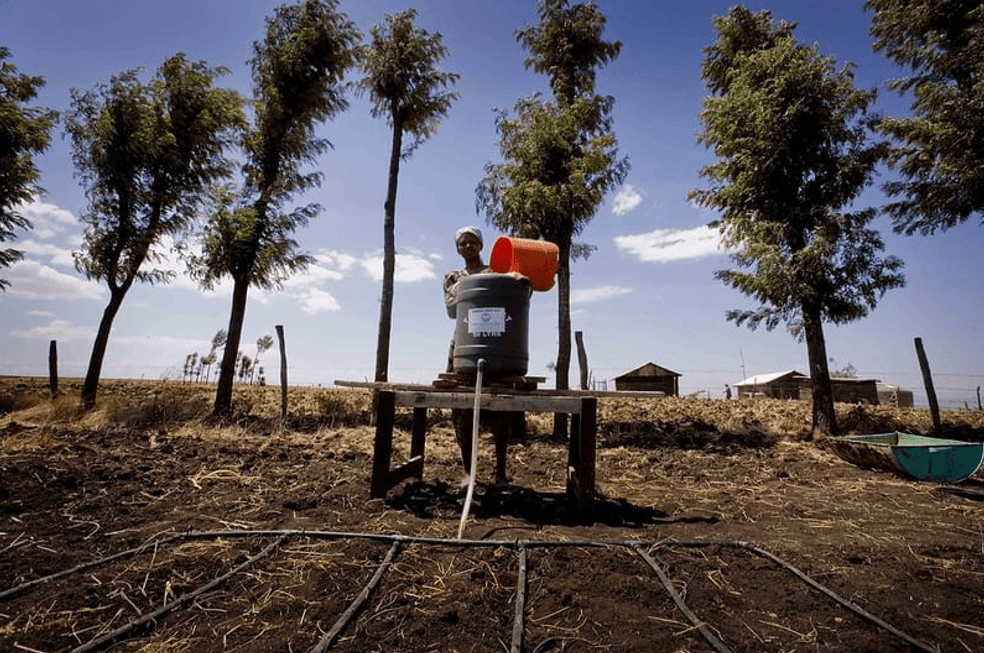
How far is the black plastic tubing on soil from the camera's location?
1.95m

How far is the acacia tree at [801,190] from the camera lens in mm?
10289

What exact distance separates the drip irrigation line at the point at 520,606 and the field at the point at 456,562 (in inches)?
0.5

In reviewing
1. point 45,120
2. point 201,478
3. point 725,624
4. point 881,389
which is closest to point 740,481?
point 725,624

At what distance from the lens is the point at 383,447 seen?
4.17 meters

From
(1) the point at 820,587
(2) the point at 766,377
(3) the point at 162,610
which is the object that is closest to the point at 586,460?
(1) the point at 820,587

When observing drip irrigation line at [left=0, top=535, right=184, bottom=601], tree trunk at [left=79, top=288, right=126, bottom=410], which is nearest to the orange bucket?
drip irrigation line at [left=0, top=535, right=184, bottom=601]

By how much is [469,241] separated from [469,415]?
189cm

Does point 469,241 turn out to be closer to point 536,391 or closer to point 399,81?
point 536,391

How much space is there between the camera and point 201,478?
4988 millimetres

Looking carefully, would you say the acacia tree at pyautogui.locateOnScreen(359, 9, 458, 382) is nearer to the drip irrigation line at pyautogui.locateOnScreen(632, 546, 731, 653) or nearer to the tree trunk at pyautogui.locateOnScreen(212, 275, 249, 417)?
the tree trunk at pyautogui.locateOnScreen(212, 275, 249, 417)

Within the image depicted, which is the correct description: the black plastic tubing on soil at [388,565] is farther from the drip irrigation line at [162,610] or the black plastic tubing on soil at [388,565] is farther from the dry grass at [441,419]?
the dry grass at [441,419]

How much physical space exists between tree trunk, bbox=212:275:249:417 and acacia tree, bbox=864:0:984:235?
57.3 feet

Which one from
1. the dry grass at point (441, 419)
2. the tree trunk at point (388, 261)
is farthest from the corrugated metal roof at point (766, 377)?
the tree trunk at point (388, 261)

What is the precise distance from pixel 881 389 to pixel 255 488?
48.8 meters
